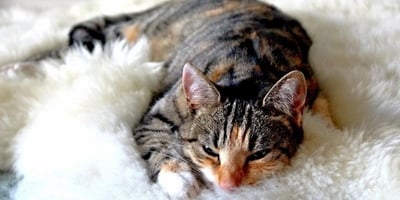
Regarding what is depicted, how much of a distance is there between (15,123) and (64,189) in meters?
0.26

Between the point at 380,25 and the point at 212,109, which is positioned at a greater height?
the point at 212,109

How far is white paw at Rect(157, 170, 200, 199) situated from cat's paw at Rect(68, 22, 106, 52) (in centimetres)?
58

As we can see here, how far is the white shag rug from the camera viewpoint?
1022mm

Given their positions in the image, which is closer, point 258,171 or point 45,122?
point 258,171

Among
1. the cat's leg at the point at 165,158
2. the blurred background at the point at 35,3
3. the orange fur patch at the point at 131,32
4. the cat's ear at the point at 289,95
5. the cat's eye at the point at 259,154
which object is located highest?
the cat's ear at the point at 289,95

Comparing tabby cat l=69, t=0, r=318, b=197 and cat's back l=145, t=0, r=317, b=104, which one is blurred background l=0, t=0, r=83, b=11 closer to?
cat's back l=145, t=0, r=317, b=104

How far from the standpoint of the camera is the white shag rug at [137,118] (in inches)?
40.3

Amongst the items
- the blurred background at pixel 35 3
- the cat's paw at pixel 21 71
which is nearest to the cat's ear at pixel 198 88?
the cat's paw at pixel 21 71

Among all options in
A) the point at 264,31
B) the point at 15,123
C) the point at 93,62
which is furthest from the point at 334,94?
the point at 15,123

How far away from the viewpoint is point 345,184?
1.01 m

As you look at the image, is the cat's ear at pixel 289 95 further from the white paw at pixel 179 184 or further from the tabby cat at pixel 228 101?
the white paw at pixel 179 184

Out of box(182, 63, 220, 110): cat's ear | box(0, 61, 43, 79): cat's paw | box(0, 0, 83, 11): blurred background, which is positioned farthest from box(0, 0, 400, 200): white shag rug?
box(0, 0, 83, 11): blurred background

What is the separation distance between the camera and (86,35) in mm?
1610

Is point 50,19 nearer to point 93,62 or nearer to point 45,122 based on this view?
point 93,62
